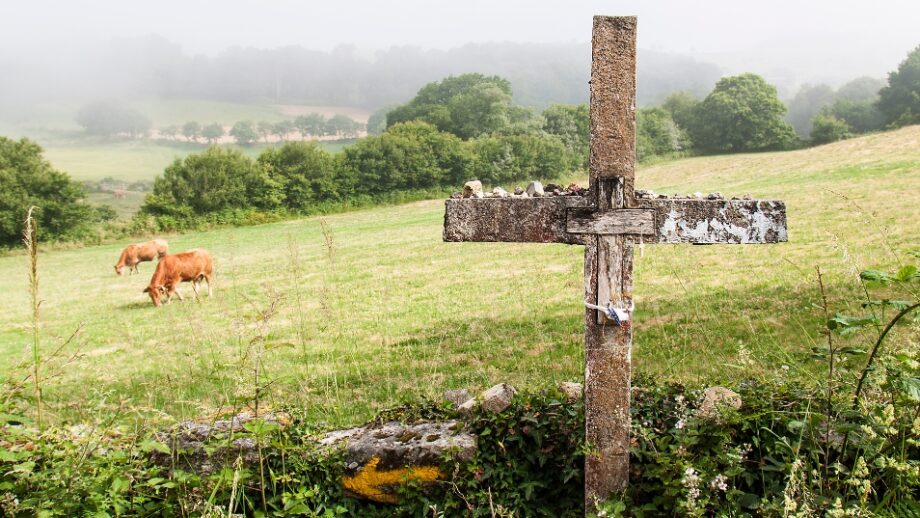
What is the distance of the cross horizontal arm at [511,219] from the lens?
3.21 metres

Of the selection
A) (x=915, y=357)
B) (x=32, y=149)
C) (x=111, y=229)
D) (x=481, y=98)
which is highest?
(x=481, y=98)

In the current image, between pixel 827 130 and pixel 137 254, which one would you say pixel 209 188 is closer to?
pixel 137 254

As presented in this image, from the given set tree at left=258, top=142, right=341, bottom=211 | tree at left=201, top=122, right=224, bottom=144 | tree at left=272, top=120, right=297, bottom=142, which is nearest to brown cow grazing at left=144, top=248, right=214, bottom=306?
tree at left=258, top=142, right=341, bottom=211

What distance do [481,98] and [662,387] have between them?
8104cm

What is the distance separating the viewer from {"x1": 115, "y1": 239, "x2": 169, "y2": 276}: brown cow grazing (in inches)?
888

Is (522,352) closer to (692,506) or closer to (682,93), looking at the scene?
(692,506)

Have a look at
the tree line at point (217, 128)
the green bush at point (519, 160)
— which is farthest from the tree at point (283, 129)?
the green bush at point (519, 160)

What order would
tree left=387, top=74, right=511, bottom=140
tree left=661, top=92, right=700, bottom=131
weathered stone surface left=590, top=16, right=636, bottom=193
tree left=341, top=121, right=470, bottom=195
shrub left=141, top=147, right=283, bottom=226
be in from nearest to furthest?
weathered stone surface left=590, top=16, right=636, bottom=193 → shrub left=141, top=147, right=283, bottom=226 → tree left=341, top=121, right=470, bottom=195 → tree left=661, top=92, right=700, bottom=131 → tree left=387, top=74, right=511, bottom=140

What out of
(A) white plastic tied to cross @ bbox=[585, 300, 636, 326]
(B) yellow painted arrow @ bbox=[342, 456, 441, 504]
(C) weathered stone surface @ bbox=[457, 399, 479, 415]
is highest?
Answer: (A) white plastic tied to cross @ bbox=[585, 300, 636, 326]

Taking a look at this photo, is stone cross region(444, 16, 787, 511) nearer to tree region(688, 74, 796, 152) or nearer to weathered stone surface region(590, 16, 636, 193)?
weathered stone surface region(590, 16, 636, 193)

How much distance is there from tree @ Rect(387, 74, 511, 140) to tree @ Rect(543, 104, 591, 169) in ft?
20.4

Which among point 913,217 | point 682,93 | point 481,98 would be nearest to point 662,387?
point 913,217

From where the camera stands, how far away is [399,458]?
3398 mm

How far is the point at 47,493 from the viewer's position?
109 inches
